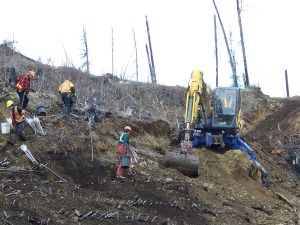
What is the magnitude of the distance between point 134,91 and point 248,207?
53.5 ft

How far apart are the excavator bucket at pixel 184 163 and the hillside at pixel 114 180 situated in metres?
0.19

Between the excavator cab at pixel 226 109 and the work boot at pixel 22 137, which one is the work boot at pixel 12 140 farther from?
the excavator cab at pixel 226 109

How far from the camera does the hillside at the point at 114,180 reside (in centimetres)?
926

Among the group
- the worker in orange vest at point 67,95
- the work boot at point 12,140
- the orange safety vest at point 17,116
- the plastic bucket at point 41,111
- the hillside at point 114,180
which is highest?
the worker in orange vest at point 67,95

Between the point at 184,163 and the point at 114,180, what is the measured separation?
6.90 feet

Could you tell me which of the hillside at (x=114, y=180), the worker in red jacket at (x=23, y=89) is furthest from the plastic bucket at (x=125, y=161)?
the worker in red jacket at (x=23, y=89)

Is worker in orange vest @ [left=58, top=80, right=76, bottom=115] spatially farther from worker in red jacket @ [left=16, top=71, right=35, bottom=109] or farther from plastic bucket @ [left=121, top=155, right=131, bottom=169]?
plastic bucket @ [left=121, top=155, right=131, bottom=169]

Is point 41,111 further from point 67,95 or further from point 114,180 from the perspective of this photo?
point 114,180

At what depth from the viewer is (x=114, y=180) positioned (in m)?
12.3

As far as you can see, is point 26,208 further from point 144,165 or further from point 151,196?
point 144,165

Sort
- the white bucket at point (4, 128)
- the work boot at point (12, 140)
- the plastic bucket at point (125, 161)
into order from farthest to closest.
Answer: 1. the white bucket at point (4, 128)
2. the work boot at point (12, 140)
3. the plastic bucket at point (125, 161)

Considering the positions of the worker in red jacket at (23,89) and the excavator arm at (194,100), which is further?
the worker in red jacket at (23,89)

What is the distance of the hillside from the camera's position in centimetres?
926

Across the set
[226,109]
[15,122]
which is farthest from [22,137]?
[226,109]
